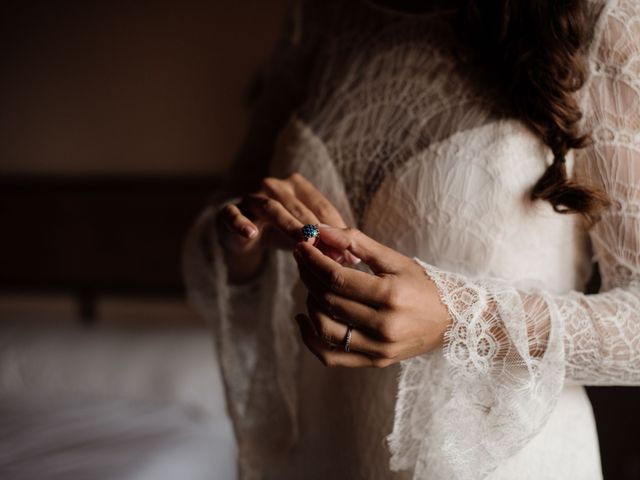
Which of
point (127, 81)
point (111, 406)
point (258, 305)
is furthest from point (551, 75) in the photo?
point (127, 81)

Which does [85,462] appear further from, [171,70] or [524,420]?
[171,70]

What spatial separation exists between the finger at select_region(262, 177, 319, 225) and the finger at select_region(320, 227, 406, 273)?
73 millimetres

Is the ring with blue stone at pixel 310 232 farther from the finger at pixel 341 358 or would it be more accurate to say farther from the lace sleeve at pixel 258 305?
the lace sleeve at pixel 258 305

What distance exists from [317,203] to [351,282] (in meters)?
0.17

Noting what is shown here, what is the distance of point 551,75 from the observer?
622 millimetres

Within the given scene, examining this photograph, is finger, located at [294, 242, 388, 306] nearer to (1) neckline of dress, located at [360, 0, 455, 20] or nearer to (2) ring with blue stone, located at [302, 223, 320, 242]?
(2) ring with blue stone, located at [302, 223, 320, 242]

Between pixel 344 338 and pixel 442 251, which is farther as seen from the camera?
pixel 442 251

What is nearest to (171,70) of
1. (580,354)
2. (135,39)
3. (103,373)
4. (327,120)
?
(135,39)

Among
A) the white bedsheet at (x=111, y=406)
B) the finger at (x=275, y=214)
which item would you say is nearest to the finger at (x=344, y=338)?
the finger at (x=275, y=214)

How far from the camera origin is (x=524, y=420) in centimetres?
58

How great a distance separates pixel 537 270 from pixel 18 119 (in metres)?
2.38

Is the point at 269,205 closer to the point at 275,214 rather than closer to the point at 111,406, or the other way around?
Result: the point at 275,214

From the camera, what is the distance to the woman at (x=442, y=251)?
56 centimetres

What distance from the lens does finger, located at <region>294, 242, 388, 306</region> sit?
52 centimetres
